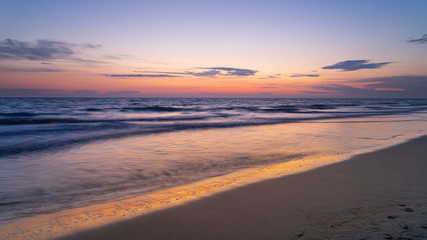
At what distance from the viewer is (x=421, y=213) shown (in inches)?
129

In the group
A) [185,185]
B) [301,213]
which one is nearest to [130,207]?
[185,185]

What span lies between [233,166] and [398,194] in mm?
3413

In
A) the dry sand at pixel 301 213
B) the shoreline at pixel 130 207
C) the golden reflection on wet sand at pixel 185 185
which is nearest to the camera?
the dry sand at pixel 301 213

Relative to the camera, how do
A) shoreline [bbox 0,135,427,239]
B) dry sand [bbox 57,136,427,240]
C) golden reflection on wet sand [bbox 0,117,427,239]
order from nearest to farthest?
dry sand [bbox 57,136,427,240] → shoreline [bbox 0,135,427,239] → golden reflection on wet sand [bbox 0,117,427,239]

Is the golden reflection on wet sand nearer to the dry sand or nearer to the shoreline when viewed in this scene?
the shoreline

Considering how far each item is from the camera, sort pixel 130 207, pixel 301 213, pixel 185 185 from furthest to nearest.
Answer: pixel 185 185 → pixel 130 207 → pixel 301 213

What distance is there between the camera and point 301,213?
3.48 m

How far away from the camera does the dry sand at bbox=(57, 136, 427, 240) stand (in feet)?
9.76

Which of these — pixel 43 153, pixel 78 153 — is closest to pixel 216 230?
pixel 78 153

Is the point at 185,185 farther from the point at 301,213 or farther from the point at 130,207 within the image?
the point at 301,213

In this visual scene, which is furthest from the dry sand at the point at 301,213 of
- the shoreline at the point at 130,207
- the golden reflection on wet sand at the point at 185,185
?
the golden reflection on wet sand at the point at 185,185

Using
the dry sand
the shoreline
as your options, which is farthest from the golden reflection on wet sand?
the dry sand

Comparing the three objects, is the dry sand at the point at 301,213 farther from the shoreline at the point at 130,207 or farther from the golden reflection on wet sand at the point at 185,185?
the golden reflection on wet sand at the point at 185,185

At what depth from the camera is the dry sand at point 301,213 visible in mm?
2975
